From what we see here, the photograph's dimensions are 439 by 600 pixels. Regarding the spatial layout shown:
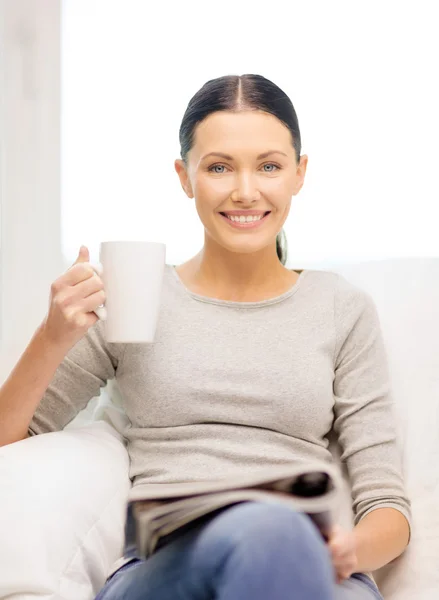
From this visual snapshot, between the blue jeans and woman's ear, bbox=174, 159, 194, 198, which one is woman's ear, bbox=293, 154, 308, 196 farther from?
the blue jeans

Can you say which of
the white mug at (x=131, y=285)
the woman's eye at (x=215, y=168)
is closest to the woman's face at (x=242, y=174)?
the woman's eye at (x=215, y=168)

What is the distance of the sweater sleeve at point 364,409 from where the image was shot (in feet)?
3.97

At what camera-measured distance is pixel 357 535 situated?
3.63 ft

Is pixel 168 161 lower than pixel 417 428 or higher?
higher

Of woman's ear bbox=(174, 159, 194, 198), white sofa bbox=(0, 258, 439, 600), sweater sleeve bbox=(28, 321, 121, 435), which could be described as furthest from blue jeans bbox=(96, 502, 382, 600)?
woman's ear bbox=(174, 159, 194, 198)

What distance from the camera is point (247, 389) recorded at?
123cm

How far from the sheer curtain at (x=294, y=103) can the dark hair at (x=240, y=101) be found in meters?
0.35

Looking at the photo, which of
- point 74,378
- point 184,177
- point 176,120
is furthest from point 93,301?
point 176,120

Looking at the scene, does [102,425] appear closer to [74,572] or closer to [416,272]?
[74,572]

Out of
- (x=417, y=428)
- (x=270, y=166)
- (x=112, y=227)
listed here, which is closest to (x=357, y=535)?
(x=417, y=428)

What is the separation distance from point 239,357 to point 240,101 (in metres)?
0.42

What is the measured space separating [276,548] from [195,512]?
0.28ft

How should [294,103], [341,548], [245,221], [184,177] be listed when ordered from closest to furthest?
[341,548], [245,221], [184,177], [294,103]

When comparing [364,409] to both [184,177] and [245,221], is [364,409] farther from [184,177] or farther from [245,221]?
[184,177]
